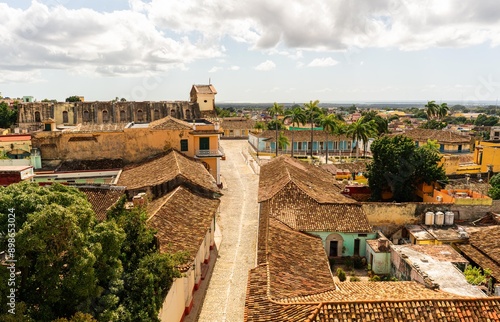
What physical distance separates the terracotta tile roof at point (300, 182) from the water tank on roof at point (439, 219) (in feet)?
16.6

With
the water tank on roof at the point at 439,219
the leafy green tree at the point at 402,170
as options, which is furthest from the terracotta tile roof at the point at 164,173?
the leafy green tree at the point at 402,170

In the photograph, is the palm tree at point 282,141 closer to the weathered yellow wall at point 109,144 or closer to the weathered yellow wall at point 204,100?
the weathered yellow wall at point 204,100

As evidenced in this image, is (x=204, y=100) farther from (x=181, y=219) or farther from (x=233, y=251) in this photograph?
(x=181, y=219)

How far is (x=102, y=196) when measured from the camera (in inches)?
852

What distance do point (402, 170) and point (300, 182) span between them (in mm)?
9675

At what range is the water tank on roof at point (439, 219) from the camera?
2373 centimetres

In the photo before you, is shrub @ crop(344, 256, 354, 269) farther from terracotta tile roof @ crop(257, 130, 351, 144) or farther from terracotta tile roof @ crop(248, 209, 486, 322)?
terracotta tile roof @ crop(257, 130, 351, 144)

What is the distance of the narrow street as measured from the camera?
16416 mm

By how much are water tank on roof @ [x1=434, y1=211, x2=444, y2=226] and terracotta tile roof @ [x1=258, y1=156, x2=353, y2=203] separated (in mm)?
5055

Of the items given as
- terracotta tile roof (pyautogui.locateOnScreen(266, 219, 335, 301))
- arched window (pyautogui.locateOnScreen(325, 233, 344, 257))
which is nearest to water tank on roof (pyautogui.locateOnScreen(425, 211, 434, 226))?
arched window (pyautogui.locateOnScreen(325, 233, 344, 257))

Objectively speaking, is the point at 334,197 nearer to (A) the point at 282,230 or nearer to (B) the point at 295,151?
(A) the point at 282,230

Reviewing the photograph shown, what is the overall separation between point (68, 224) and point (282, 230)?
11857mm

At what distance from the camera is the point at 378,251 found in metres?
20.1

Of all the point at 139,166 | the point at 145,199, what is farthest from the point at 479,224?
the point at 139,166
